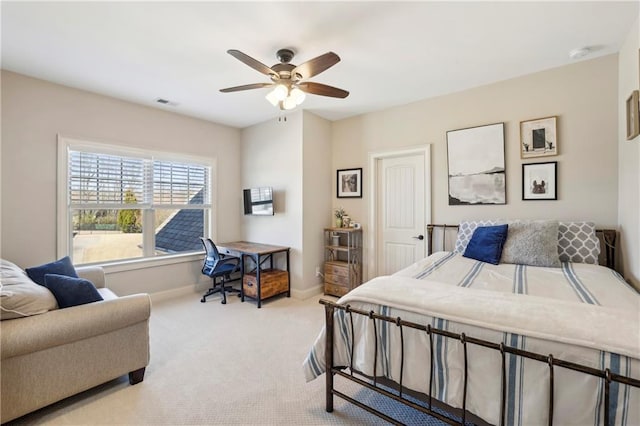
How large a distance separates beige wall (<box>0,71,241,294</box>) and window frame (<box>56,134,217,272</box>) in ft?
0.19

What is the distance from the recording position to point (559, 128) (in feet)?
9.29

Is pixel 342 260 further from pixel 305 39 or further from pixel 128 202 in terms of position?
pixel 128 202

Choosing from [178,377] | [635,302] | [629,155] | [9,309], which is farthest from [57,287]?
[629,155]

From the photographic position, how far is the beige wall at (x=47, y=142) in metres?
2.86

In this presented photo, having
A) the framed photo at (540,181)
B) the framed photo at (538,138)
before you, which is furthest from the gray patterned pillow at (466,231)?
the framed photo at (538,138)

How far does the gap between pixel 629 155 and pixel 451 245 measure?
5.65 feet

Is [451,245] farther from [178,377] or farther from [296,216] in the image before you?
[178,377]

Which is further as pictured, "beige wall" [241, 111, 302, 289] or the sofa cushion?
"beige wall" [241, 111, 302, 289]

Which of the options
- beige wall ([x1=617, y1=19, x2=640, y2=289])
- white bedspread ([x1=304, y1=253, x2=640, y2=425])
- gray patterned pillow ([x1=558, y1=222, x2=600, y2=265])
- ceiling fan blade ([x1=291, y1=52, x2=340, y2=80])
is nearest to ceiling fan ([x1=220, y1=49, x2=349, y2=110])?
ceiling fan blade ([x1=291, y1=52, x2=340, y2=80])

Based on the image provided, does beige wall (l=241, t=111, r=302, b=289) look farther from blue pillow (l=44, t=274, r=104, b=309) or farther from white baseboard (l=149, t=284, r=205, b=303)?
blue pillow (l=44, t=274, r=104, b=309)

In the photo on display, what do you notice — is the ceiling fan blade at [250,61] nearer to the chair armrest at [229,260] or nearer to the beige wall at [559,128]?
the beige wall at [559,128]

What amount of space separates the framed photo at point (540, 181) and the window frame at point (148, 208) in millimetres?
4230

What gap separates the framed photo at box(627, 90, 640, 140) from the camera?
2074 millimetres

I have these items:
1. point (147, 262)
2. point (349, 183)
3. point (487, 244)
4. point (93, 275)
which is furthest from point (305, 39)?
point (147, 262)
